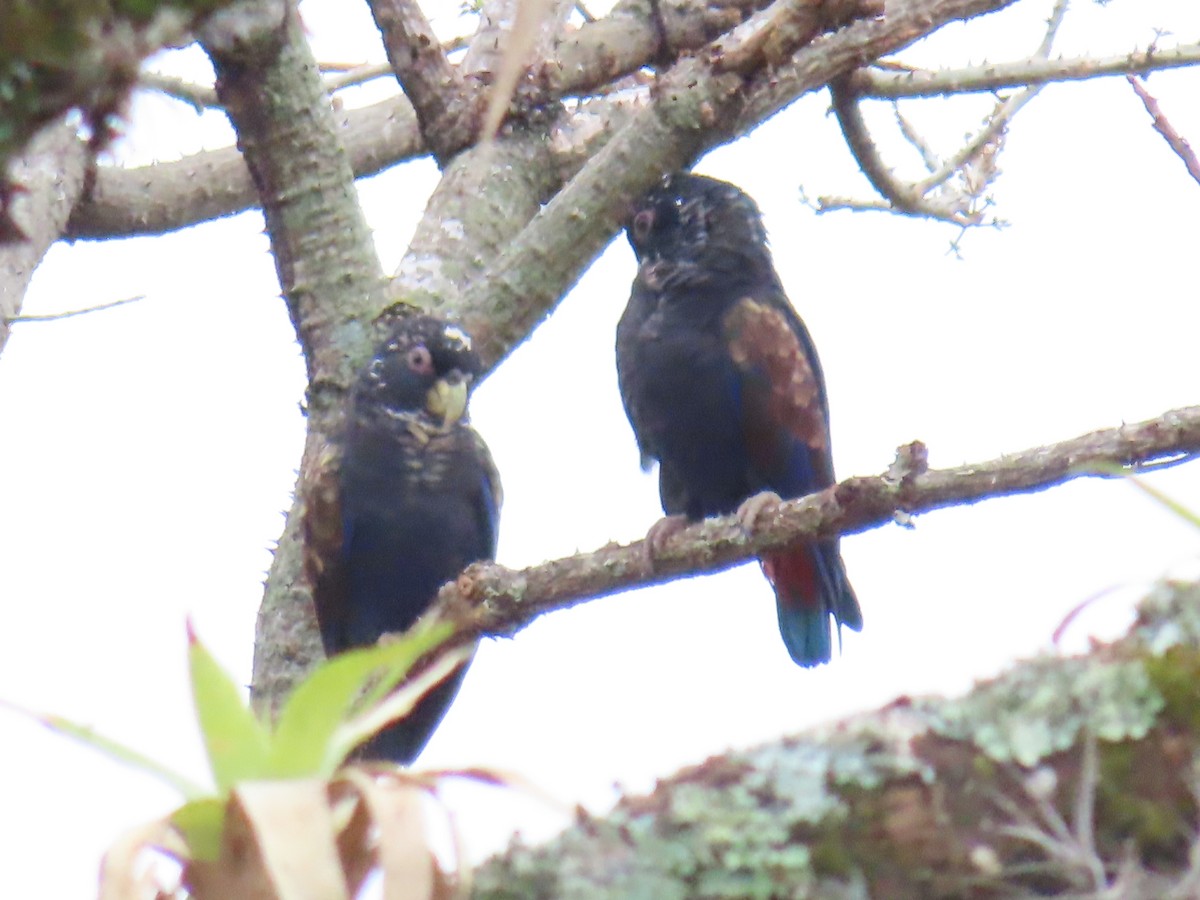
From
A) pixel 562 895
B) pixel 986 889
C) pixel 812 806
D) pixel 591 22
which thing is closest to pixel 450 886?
pixel 562 895

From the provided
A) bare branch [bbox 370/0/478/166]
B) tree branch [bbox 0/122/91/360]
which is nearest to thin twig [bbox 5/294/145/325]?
tree branch [bbox 0/122/91/360]

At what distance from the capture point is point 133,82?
3.87 feet

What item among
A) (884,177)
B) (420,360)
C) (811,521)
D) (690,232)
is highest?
(884,177)

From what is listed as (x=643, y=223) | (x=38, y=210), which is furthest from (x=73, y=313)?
(x=643, y=223)

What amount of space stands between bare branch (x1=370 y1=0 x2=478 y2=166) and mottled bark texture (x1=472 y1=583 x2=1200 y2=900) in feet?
11.3

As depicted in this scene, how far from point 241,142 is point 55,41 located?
2930 mm

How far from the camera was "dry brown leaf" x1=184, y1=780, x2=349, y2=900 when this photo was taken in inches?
47.4

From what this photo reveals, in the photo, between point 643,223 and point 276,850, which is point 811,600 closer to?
point 643,223

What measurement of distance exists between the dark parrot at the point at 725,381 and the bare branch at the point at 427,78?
24.0 inches

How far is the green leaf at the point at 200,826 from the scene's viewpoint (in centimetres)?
129

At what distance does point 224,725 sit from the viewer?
140 centimetres

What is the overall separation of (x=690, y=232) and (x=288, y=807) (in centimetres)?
355

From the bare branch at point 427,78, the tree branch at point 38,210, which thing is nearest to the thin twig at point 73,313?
the tree branch at point 38,210

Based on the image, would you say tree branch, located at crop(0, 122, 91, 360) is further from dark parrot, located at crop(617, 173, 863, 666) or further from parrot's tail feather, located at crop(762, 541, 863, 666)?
parrot's tail feather, located at crop(762, 541, 863, 666)
